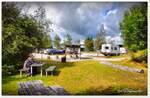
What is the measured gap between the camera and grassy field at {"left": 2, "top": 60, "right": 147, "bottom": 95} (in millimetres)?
6082

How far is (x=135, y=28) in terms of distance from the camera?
20.5ft

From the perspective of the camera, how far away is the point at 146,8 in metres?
6.05

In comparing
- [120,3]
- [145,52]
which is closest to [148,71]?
[145,52]

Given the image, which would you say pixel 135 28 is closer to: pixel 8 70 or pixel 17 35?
pixel 17 35

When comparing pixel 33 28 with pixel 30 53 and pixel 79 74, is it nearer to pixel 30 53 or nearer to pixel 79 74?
pixel 30 53

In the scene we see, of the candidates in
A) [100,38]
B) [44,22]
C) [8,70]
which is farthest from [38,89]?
[100,38]

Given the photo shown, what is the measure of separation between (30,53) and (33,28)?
398mm

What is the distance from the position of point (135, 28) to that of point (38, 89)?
1.77 metres

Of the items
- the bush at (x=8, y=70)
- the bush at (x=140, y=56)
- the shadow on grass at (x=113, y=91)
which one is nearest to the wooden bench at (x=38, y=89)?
the bush at (x=8, y=70)

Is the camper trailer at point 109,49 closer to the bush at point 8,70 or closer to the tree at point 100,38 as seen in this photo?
the tree at point 100,38

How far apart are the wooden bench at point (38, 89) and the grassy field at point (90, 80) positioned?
63mm

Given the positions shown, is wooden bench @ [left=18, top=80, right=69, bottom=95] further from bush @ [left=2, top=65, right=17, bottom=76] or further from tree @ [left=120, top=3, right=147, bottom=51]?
tree @ [left=120, top=3, right=147, bottom=51]

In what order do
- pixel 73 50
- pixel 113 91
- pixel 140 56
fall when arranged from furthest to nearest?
pixel 73 50 < pixel 140 56 < pixel 113 91

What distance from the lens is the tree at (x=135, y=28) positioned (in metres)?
6.09
